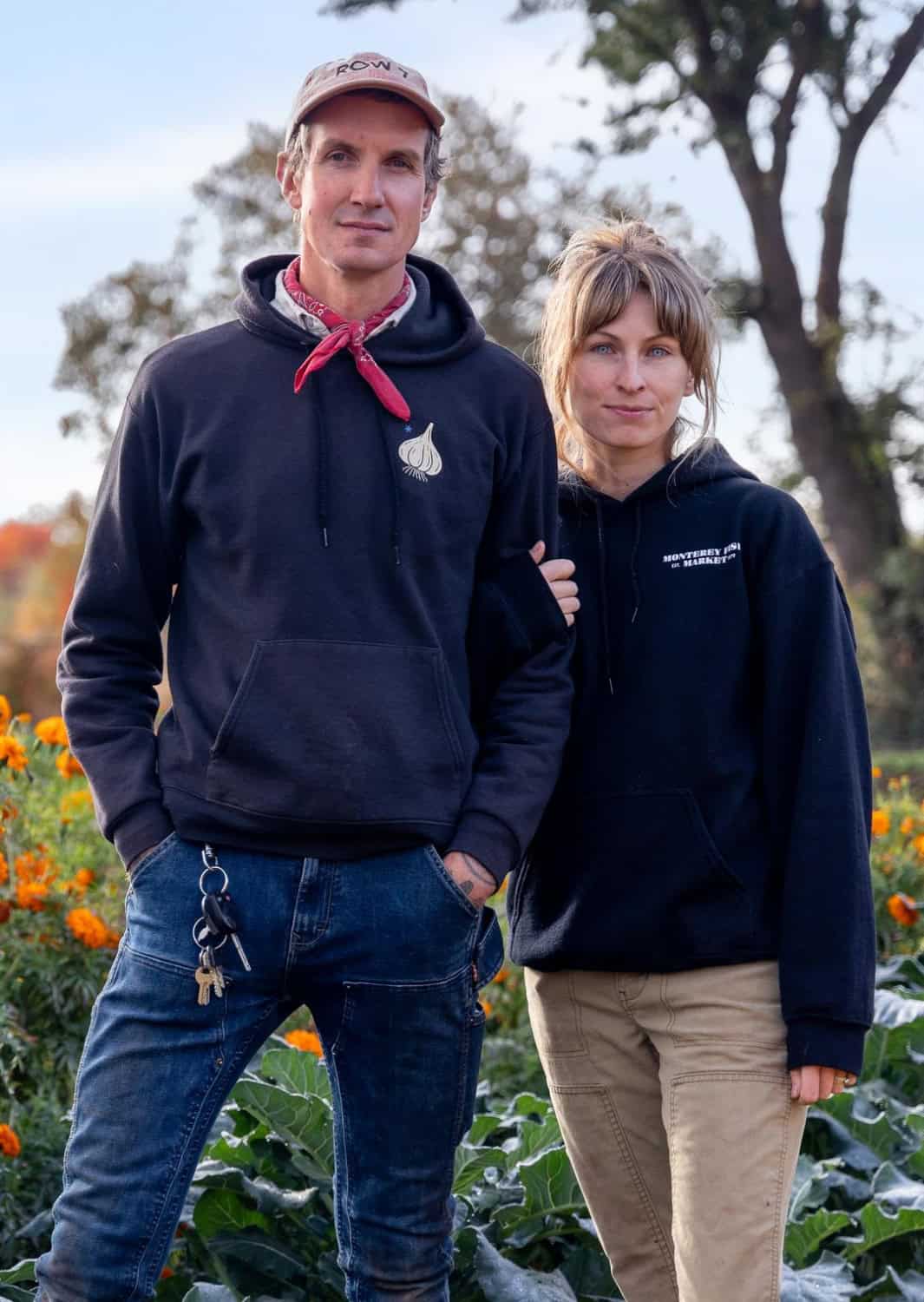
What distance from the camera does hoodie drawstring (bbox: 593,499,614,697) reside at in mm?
2629

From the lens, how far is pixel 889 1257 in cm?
328

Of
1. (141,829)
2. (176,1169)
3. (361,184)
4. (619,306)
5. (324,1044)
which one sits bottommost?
(176,1169)

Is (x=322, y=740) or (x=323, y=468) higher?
(x=323, y=468)

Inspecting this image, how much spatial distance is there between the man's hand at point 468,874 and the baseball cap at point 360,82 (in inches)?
45.3

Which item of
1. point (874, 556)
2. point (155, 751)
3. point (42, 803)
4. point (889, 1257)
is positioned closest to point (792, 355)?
point (874, 556)

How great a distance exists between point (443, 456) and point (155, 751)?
2.06 ft

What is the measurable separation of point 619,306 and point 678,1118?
1352 millimetres

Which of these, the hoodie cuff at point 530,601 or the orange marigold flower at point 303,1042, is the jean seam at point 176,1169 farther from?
the orange marigold flower at point 303,1042

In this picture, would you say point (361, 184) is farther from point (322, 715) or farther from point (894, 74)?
point (894, 74)

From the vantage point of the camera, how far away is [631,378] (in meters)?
2.65

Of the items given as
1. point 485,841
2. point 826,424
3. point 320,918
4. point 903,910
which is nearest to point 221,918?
point 320,918

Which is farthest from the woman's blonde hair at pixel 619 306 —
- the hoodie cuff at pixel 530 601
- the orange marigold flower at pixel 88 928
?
the orange marigold flower at pixel 88 928

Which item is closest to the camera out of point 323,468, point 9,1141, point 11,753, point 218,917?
point 218,917

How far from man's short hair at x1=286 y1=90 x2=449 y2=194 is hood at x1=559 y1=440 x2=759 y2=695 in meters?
0.59
